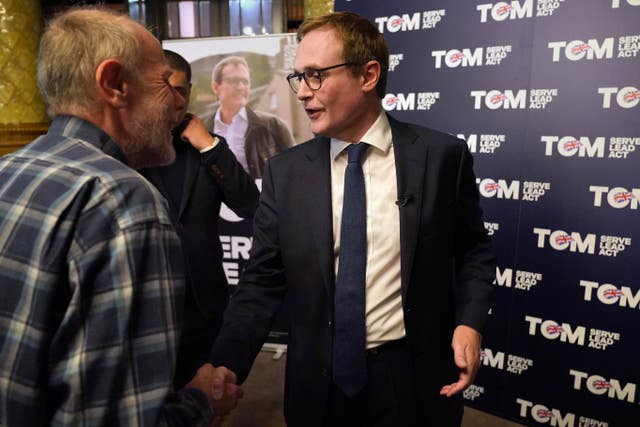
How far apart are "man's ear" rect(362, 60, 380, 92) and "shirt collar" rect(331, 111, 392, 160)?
9cm

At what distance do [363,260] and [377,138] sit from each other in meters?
0.37

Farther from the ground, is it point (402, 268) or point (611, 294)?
point (402, 268)

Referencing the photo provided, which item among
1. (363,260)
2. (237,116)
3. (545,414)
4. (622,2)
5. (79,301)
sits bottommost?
(545,414)

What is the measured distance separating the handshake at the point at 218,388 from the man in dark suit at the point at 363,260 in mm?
115

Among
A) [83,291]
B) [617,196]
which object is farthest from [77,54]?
[617,196]

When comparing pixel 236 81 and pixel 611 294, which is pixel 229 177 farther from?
pixel 611 294

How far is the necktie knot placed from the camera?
4.82ft

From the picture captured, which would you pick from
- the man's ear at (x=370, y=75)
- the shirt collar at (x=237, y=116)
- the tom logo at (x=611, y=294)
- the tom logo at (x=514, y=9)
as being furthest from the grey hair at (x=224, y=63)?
the tom logo at (x=611, y=294)

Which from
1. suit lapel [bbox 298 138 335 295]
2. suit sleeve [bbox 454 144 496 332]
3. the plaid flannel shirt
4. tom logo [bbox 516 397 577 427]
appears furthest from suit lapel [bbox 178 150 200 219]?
tom logo [bbox 516 397 577 427]

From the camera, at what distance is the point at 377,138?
1.50 meters

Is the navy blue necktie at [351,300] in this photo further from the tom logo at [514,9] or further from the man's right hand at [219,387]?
the tom logo at [514,9]

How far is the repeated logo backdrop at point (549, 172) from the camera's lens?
2197mm

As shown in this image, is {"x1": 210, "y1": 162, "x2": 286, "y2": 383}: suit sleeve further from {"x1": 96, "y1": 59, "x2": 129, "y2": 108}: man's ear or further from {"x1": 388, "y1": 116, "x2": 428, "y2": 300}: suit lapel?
{"x1": 96, "y1": 59, "x2": 129, "y2": 108}: man's ear

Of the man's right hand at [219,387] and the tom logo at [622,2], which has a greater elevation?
the tom logo at [622,2]
